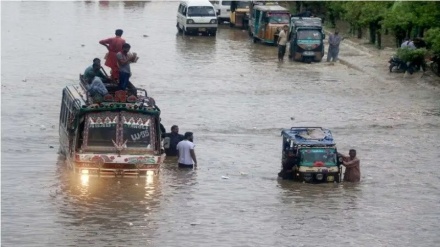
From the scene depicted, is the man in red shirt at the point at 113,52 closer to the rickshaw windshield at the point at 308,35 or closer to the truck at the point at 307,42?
the truck at the point at 307,42

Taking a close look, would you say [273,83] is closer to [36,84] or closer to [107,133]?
[36,84]

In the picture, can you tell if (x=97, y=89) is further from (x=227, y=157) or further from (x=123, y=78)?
(x=227, y=157)

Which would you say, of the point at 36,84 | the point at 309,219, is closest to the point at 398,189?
the point at 309,219

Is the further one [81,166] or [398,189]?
[398,189]

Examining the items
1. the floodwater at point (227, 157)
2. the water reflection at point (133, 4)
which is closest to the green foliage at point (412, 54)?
the floodwater at point (227, 157)

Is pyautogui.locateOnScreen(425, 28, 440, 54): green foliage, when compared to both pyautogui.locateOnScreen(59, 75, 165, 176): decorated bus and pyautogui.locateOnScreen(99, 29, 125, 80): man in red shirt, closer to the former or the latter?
pyautogui.locateOnScreen(99, 29, 125, 80): man in red shirt

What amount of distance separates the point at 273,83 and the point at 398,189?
1606 centimetres

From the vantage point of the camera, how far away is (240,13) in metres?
59.5

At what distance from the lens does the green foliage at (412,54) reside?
42156 millimetres

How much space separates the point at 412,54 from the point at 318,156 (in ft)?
55.6

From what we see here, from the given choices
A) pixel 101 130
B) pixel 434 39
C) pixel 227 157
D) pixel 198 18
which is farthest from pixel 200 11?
pixel 101 130

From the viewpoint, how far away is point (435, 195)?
26000mm

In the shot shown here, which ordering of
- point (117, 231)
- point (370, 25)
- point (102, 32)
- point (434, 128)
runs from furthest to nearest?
point (102, 32) < point (370, 25) < point (434, 128) < point (117, 231)

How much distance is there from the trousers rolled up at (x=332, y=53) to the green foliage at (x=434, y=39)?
6126 millimetres
